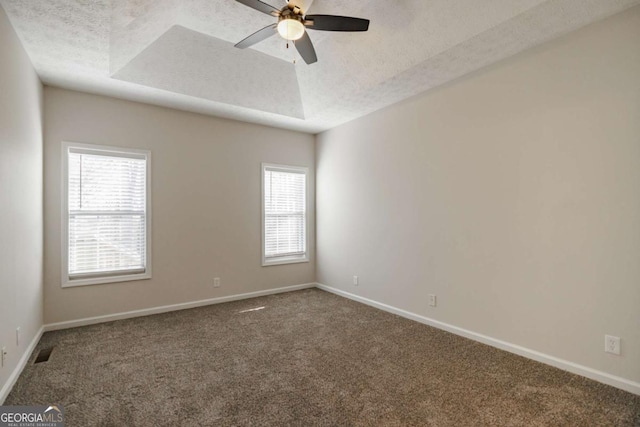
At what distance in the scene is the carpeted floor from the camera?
2.03 meters

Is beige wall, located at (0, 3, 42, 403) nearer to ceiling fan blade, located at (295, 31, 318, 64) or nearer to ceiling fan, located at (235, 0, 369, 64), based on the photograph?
ceiling fan, located at (235, 0, 369, 64)

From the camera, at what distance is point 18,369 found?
253cm

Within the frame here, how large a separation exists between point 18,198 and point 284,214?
331cm

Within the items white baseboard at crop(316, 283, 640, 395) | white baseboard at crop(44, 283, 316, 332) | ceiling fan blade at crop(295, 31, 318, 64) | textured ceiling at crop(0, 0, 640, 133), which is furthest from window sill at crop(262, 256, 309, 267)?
ceiling fan blade at crop(295, 31, 318, 64)

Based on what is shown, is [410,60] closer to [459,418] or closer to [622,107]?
[622,107]

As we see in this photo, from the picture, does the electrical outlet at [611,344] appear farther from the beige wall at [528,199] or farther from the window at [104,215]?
the window at [104,215]

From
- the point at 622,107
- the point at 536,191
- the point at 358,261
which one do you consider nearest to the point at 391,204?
the point at 358,261

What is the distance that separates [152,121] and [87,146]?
79 cm

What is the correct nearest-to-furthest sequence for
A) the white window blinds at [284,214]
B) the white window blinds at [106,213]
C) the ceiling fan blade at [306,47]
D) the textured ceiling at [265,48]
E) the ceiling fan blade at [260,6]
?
the ceiling fan blade at [260,6] < the textured ceiling at [265,48] < the ceiling fan blade at [306,47] < the white window blinds at [106,213] < the white window blinds at [284,214]

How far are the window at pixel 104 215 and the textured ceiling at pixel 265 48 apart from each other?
801 millimetres

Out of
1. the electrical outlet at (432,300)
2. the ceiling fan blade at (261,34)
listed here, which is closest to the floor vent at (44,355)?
the ceiling fan blade at (261,34)

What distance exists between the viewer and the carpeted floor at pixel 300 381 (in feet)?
6.66

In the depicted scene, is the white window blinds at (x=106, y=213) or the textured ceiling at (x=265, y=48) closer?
the textured ceiling at (x=265, y=48)

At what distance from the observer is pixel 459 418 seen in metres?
2.00
